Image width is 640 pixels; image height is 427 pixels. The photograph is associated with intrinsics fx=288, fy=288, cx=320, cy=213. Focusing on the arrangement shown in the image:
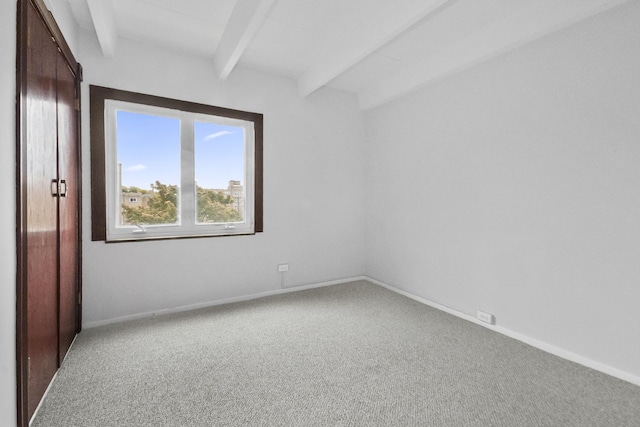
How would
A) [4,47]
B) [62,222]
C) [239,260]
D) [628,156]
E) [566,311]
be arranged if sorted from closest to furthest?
[4,47] → [628,156] → [62,222] → [566,311] → [239,260]

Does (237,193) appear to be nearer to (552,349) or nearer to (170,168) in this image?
(170,168)

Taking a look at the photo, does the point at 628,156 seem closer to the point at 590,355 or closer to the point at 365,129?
the point at 590,355

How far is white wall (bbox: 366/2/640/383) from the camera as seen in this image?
6.38 feet

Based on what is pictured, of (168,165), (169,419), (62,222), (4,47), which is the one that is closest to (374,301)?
(169,419)

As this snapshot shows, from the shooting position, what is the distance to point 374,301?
11.1ft

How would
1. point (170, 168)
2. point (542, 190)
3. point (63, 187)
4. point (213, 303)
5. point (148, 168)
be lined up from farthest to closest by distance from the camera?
point (213, 303) → point (170, 168) → point (148, 168) → point (542, 190) → point (63, 187)

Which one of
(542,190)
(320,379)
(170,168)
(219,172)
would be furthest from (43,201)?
(542,190)

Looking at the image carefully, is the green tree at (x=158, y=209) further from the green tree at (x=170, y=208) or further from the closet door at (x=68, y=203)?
the closet door at (x=68, y=203)

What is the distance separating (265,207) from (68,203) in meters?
1.82

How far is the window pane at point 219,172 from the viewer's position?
3.22 m

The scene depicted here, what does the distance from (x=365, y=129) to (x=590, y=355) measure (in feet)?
11.2

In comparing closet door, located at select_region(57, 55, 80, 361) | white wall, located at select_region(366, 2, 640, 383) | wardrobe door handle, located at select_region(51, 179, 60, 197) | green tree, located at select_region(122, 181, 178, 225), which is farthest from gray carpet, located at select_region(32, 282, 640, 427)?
wardrobe door handle, located at select_region(51, 179, 60, 197)

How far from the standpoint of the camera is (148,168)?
2.95m


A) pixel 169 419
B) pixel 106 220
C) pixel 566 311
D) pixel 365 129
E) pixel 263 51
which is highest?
pixel 263 51
